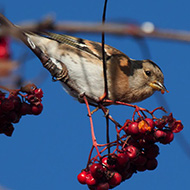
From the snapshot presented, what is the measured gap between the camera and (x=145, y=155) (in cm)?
293

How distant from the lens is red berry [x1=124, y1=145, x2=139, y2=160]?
9.13 ft

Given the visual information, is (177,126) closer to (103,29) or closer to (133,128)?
(133,128)

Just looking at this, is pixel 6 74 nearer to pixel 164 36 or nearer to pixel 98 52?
pixel 164 36

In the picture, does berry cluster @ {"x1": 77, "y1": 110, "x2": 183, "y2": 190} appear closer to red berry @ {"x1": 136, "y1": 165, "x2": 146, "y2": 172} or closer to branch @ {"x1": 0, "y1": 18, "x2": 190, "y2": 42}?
red berry @ {"x1": 136, "y1": 165, "x2": 146, "y2": 172}

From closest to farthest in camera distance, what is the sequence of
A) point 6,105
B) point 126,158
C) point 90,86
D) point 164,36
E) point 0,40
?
point 164,36 < point 0,40 < point 126,158 < point 6,105 < point 90,86

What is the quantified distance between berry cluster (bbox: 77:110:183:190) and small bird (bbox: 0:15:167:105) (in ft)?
5.57


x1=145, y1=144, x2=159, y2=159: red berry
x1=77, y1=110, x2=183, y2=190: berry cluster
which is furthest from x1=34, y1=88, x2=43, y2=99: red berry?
x1=145, y1=144, x2=159, y2=159: red berry

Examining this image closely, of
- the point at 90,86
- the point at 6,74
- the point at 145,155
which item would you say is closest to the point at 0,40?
the point at 6,74

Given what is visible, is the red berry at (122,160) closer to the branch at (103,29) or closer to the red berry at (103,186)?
the red berry at (103,186)

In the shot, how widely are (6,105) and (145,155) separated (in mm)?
1329

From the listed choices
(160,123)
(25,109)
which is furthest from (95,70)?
(160,123)

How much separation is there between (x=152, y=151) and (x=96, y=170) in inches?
22.9

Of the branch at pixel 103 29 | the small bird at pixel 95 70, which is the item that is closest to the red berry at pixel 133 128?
the small bird at pixel 95 70

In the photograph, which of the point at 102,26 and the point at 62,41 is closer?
the point at 102,26
